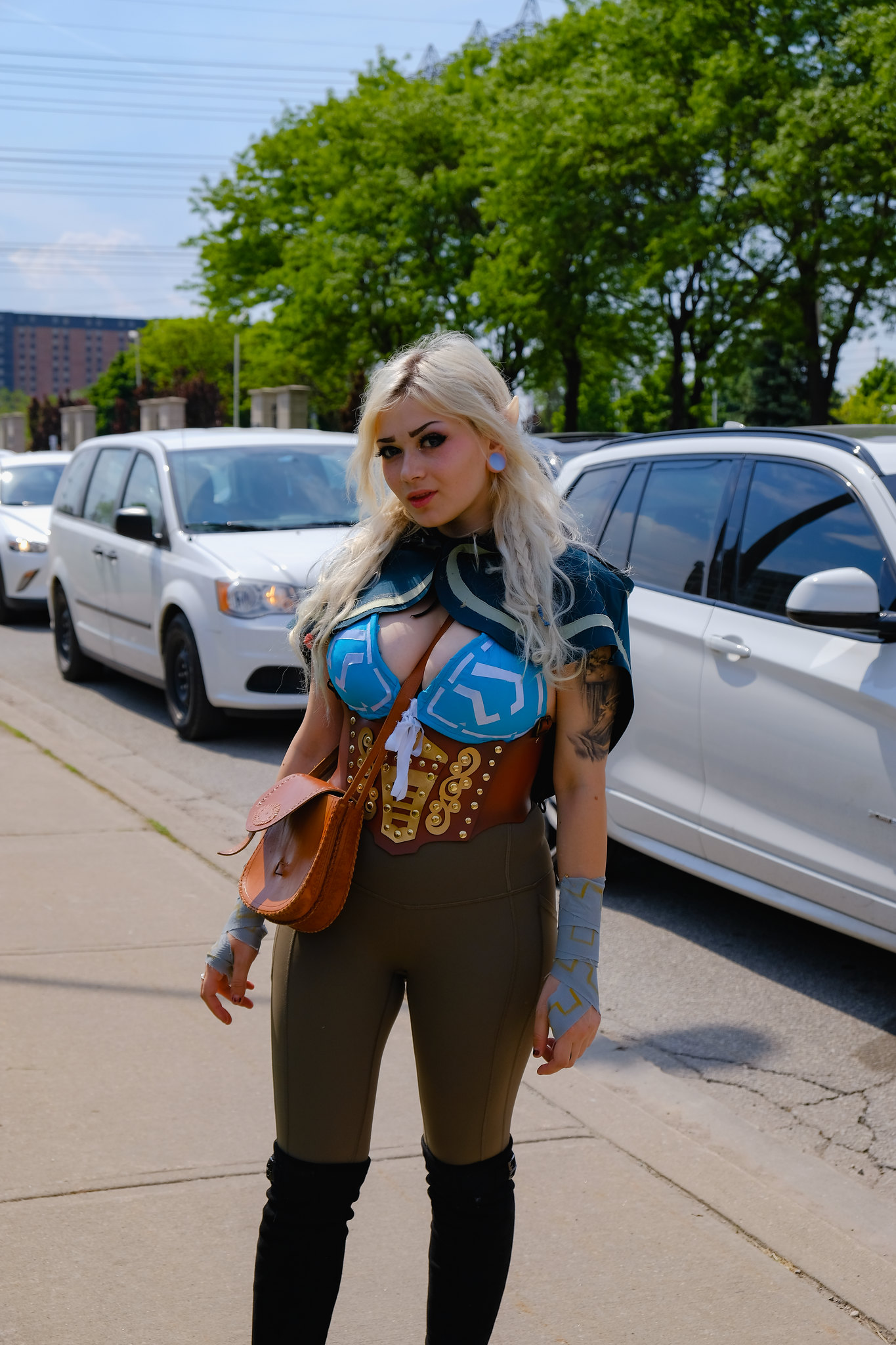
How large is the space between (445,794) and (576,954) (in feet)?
1.02

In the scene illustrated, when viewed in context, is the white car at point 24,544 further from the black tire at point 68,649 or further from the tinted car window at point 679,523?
the tinted car window at point 679,523

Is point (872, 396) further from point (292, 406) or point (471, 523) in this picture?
point (471, 523)

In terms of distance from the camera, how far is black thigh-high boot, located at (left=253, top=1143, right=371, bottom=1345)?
2141mm

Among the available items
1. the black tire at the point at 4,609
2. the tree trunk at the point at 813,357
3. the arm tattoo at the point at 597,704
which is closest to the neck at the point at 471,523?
the arm tattoo at the point at 597,704

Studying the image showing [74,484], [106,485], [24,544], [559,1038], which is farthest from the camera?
[24,544]

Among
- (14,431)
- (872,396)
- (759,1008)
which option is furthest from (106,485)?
(14,431)

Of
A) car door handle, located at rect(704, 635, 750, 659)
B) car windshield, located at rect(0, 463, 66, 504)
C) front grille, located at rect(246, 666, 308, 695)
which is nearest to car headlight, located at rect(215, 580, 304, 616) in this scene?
front grille, located at rect(246, 666, 308, 695)

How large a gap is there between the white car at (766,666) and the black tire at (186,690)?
10.9 ft

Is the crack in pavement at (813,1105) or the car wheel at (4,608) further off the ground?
the crack in pavement at (813,1105)

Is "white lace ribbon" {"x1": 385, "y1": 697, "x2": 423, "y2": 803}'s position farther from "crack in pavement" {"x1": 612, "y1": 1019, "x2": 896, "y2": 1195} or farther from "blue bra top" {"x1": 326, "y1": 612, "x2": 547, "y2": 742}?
"crack in pavement" {"x1": 612, "y1": 1019, "x2": 896, "y2": 1195}

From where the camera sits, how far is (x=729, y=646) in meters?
4.72

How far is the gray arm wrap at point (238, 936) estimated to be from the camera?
7.66 feet

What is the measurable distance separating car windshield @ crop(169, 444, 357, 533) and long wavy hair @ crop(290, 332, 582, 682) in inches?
247

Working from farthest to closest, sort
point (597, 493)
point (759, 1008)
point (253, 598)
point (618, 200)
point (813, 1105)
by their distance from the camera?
1. point (618, 200)
2. point (253, 598)
3. point (597, 493)
4. point (759, 1008)
5. point (813, 1105)
